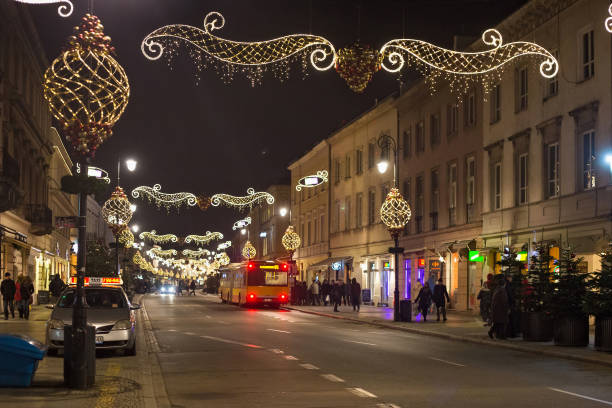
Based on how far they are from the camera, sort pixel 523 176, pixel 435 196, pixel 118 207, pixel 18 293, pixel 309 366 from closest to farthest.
Result: pixel 309 366, pixel 18 293, pixel 118 207, pixel 523 176, pixel 435 196

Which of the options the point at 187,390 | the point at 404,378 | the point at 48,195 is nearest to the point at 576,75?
the point at 404,378

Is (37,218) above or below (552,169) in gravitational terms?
below

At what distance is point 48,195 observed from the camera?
2146 inches

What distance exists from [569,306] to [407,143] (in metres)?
28.8

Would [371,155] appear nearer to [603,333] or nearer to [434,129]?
[434,129]

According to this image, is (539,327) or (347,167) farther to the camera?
(347,167)

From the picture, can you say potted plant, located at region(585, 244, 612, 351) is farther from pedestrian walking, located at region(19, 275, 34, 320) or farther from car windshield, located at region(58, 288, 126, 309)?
pedestrian walking, located at region(19, 275, 34, 320)

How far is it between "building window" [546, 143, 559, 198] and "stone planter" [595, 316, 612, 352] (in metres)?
12.2

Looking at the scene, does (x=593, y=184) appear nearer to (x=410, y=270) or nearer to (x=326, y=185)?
(x=410, y=270)

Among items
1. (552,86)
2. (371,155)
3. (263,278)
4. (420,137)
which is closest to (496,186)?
(552,86)

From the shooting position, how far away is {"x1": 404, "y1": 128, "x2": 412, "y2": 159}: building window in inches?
1981

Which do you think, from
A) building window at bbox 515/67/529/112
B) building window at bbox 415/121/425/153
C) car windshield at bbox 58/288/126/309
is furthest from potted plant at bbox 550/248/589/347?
building window at bbox 415/121/425/153

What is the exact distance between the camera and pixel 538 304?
24625 millimetres

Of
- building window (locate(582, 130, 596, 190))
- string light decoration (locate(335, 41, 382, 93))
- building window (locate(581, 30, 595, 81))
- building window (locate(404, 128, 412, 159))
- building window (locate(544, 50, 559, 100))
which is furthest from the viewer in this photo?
building window (locate(404, 128, 412, 159))
